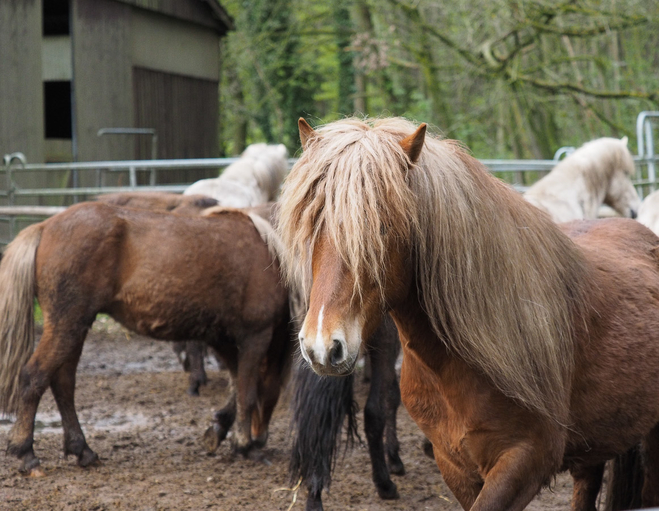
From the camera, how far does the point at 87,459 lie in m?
4.58

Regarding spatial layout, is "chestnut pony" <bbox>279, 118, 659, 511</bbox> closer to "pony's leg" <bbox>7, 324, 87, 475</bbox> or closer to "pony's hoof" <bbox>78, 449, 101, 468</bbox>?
"pony's leg" <bbox>7, 324, 87, 475</bbox>

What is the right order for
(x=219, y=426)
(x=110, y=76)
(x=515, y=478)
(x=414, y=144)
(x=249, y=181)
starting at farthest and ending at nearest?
(x=110, y=76) < (x=249, y=181) < (x=219, y=426) < (x=515, y=478) < (x=414, y=144)

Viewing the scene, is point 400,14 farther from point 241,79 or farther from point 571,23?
point 241,79

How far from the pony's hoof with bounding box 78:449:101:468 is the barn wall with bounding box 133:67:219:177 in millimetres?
11119

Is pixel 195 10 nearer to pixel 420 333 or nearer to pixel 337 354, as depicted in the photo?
pixel 420 333

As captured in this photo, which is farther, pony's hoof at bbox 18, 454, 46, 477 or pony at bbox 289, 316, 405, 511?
pony's hoof at bbox 18, 454, 46, 477

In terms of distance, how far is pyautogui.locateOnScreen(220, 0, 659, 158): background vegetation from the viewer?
11.8m

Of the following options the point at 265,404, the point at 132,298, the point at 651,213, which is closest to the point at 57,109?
the point at 132,298

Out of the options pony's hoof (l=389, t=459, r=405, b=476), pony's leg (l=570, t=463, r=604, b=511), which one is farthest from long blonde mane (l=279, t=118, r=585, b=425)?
pony's hoof (l=389, t=459, r=405, b=476)

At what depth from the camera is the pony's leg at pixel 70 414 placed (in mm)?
4590

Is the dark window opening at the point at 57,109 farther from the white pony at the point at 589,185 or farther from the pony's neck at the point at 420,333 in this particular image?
Answer: the pony's neck at the point at 420,333

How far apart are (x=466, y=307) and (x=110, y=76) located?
43.8 ft

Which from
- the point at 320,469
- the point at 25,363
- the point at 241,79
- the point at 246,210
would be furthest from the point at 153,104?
the point at 320,469

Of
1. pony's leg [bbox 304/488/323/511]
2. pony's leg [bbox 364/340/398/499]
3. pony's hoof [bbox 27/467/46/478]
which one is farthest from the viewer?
pony's hoof [bbox 27/467/46/478]
